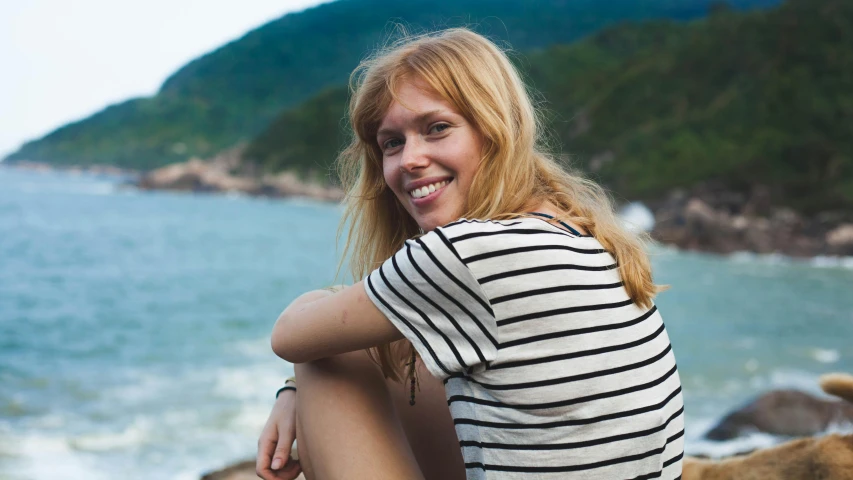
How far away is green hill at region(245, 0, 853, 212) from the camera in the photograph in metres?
29.8

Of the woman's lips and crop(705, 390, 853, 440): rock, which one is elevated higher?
crop(705, 390, 853, 440): rock

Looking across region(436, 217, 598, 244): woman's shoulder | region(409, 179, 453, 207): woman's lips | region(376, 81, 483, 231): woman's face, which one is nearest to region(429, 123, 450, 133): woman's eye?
region(376, 81, 483, 231): woman's face

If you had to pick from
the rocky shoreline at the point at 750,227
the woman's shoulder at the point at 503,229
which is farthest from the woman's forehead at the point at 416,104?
the rocky shoreline at the point at 750,227

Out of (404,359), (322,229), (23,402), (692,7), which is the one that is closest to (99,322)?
(23,402)

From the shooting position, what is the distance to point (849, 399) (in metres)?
1.92

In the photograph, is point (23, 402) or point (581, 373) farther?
point (23, 402)

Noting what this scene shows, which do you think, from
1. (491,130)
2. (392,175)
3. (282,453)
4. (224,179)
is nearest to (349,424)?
(282,453)

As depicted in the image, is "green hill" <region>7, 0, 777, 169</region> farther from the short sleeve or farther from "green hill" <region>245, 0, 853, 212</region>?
the short sleeve

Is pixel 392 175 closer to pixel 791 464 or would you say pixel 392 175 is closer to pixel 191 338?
pixel 791 464

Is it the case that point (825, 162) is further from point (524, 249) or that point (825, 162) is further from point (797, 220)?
point (524, 249)

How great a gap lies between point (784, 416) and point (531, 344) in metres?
6.25

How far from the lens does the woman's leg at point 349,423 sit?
157 centimetres

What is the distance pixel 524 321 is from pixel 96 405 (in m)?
9.19

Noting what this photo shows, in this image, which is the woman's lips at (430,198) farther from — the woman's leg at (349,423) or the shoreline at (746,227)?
the shoreline at (746,227)
